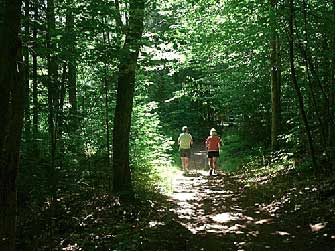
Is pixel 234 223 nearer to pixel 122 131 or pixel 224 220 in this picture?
pixel 224 220

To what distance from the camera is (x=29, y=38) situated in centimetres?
901

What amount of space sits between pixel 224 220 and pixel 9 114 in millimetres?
5461

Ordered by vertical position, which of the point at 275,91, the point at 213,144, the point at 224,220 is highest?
the point at 275,91

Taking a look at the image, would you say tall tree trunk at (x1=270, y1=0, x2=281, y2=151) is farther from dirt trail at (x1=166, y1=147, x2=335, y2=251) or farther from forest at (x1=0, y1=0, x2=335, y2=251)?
dirt trail at (x1=166, y1=147, x2=335, y2=251)

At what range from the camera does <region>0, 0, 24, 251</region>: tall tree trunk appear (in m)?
6.30

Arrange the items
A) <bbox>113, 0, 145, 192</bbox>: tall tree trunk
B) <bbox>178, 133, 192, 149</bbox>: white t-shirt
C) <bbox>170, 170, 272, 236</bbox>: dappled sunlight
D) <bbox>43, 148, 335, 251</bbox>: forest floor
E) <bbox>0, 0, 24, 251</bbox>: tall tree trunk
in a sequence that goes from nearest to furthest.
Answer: <bbox>0, 0, 24, 251</bbox>: tall tree trunk, <bbox>43, 148, 335, 251</bbox>: forest floor, <bbox>170, 170, 272, 236</bbox>: dappled sunlight, <bbox>113, 0, 145, 192</bbox>: tall tree trunk, <bbox>178, 133, 192, 149</bbox>: white t-shirt

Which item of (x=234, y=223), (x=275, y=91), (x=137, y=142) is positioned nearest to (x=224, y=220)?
(x=234, y=223)

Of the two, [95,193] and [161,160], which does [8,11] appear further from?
[161,160]

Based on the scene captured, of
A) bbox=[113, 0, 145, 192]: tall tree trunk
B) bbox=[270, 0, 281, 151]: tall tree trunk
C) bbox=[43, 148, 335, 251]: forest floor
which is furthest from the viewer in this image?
bbox=[270, 0, 281, 151]: tall tree trunk

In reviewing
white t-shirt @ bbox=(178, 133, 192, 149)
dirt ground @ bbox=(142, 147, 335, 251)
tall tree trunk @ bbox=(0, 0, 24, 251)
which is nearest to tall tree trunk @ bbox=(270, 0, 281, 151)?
dirt ground @ bbox=(142, 147, 335, 251)

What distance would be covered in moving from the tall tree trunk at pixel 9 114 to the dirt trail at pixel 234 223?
3.51 metres

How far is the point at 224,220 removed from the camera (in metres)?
10.1

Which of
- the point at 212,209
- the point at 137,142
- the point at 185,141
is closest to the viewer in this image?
the point at 212,209

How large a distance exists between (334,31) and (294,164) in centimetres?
485
